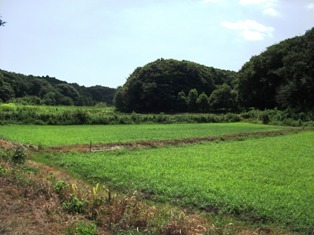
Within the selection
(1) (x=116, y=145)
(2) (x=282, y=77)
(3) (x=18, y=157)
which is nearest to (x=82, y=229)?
(3) (x=18, y=157)

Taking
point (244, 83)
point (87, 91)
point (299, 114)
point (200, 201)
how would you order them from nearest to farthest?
point (200, 201) → point (299, 114) → point (244, 83) → point (87, 91)

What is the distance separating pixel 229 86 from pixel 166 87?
1604cm

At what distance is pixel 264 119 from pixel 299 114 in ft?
17.8

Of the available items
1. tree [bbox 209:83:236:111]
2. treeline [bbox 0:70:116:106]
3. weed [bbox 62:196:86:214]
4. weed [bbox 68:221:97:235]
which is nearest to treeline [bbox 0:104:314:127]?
tree [bbox 209:83:236:111]

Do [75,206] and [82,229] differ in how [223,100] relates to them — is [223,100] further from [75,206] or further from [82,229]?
[82,229]

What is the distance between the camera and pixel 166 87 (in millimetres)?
93812

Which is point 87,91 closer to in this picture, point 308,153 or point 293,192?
point 308,153

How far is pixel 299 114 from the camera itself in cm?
5794

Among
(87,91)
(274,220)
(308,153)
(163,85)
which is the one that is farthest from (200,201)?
(87,91)

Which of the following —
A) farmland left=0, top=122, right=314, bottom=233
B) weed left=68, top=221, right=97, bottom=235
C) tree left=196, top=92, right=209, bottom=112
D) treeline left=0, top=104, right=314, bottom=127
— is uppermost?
tree left=196, top=92, right=209, bottom=112

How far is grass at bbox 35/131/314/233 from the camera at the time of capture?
10.8m

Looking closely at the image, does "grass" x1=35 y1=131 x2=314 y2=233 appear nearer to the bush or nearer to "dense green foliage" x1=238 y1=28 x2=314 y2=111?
the bush

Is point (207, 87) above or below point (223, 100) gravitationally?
above

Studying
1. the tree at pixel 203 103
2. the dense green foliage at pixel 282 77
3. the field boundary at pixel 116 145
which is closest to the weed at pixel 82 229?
the field boundary at pixel 116 145
